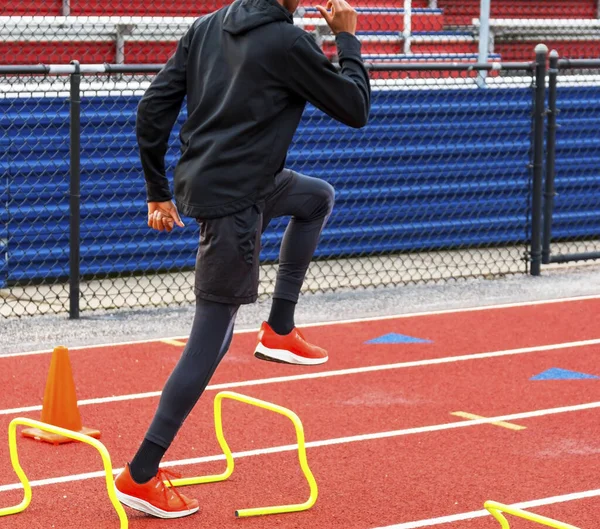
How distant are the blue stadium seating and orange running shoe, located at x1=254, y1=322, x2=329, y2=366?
15.2ft

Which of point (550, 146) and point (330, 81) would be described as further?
point (550, 146)

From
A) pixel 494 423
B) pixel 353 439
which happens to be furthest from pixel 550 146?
pixel 353 439

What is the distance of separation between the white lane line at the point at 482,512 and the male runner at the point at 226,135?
866mm

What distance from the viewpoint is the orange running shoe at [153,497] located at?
4.77 metres

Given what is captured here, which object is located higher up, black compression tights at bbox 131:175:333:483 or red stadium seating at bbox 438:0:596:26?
red stadium seating at bbox 438:0:596:26

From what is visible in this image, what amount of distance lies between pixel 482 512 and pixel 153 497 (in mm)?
1302

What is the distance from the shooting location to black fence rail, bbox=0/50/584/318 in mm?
9719

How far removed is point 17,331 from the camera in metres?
8.47

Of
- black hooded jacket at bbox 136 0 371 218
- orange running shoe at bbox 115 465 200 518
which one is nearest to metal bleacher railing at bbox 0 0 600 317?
black hooded jacket at bbox 136 0 371 218

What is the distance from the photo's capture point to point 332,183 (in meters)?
11.2

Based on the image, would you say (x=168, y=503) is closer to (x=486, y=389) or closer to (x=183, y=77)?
(x=183, y=77)

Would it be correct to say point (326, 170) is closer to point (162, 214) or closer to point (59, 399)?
point (59, 399)

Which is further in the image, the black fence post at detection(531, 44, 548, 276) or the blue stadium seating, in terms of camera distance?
the black fence post at detection(531, 44, 548, 276)

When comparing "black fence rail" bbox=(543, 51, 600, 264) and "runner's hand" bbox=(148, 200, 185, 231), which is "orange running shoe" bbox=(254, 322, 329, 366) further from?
"black fence rail" bbox=(543, 51, 600, 264)
